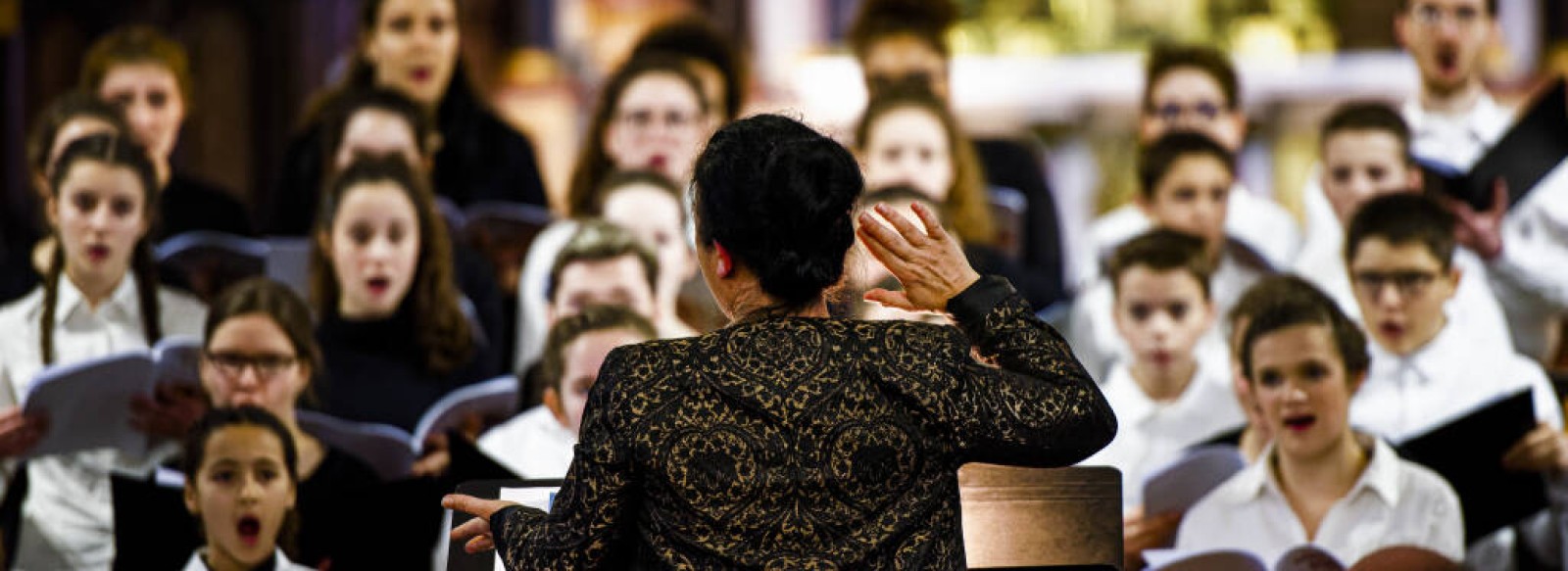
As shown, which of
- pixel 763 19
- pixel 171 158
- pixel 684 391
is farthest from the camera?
pixel 763 19

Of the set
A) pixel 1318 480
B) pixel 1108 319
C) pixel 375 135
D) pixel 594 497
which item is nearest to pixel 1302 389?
pixel 1318 480

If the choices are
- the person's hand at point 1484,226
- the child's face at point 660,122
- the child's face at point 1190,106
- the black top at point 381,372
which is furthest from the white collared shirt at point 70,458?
the person's hand at point 1484,226

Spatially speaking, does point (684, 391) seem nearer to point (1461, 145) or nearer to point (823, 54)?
point (1461, 145)

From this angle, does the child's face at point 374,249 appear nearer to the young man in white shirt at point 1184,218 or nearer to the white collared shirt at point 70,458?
A: the white collared shirt at point 70,458

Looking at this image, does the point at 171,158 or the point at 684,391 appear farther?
the point at 171,158

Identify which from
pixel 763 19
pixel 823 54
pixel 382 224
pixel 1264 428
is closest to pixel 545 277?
pixel 382 224

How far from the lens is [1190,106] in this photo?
5672mm

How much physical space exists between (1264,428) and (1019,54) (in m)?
5.65

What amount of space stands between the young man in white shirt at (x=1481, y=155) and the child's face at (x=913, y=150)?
1.20 m

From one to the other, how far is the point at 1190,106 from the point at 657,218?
161 centimetres

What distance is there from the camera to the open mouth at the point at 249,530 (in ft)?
12.2

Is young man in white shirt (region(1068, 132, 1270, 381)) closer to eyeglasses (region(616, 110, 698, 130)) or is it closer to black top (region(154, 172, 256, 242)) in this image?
eyeglasses (region(616, 110, 698, 130))

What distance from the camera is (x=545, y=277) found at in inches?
191

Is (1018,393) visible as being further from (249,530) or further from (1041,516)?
(249,530)
